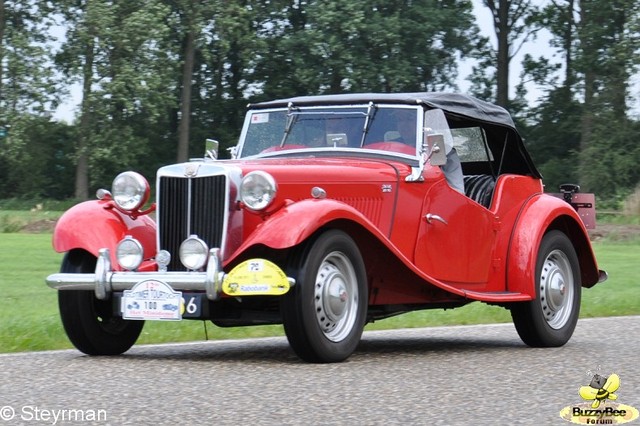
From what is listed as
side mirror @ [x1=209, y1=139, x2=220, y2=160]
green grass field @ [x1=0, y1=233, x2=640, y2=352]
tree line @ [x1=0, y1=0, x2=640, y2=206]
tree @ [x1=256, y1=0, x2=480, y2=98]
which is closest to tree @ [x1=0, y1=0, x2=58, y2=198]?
tree line @ [x1=0, y1=0, x2=640, y2=206]

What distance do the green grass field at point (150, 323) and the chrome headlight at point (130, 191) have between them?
1.19m

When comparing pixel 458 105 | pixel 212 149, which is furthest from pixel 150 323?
pixel 458 105

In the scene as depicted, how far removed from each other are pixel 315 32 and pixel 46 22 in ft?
33.5

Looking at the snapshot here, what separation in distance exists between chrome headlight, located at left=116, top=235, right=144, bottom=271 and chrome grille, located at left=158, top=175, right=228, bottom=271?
0.60 feet

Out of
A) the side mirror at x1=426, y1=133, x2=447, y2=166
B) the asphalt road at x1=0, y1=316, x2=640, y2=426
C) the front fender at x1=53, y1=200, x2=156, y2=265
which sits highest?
the side mirror at x1=426, y1=133, x2=447, y2=166

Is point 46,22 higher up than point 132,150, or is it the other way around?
point 46,22

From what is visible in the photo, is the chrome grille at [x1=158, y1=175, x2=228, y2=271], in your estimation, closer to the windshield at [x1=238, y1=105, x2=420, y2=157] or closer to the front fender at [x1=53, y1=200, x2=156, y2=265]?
the front fender at [x1=53, y1=200, x2=156, y2=265]

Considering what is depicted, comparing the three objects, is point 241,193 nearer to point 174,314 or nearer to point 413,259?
point 174,314

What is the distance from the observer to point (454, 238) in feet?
29.6

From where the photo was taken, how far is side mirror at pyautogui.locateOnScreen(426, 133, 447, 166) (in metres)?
8.61

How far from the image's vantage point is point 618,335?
10055 millimetres

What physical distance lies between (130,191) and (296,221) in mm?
1505

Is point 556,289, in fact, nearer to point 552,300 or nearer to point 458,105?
point 552,300

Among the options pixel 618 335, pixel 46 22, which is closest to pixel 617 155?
pixel 46 22
